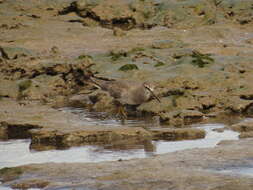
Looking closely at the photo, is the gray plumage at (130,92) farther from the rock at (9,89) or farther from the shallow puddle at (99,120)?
the rock at (9,89)

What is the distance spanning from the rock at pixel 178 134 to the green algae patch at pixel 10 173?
11.0 ft

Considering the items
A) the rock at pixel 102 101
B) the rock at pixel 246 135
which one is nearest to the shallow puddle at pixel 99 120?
the rock at pixel 102 101

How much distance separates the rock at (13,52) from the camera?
2127 centimetres

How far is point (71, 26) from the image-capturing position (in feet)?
90.6

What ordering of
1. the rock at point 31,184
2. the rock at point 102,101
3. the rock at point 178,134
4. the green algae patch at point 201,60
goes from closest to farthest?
the rock at point 31,184 < the rock at point 178,134 < the rock at point 102,101 < the green algae patch at point 201,60

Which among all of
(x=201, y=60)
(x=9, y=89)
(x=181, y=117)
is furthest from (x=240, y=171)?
(x=9, y=89)

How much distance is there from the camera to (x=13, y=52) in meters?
21.4

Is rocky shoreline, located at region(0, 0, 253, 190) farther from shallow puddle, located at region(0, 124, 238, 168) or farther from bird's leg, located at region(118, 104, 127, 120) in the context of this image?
shallow puddle, located at region(0, 124, 238, 168)

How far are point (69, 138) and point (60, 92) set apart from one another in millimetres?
6397

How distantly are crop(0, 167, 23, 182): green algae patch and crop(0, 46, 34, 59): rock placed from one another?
36.6 ft

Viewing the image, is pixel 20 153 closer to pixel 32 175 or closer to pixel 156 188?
pixel 32 175

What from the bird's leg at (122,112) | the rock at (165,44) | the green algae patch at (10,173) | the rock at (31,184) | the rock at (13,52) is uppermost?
the rock at (165,44)

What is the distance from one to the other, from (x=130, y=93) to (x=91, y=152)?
400 centimetres

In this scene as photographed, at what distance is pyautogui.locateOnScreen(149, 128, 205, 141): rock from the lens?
1307 centimetres
